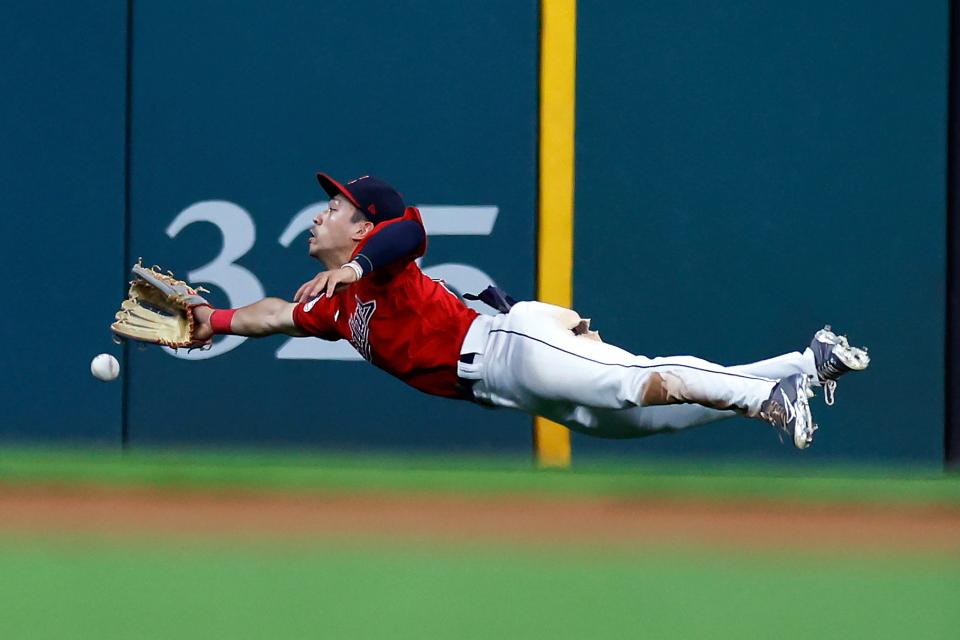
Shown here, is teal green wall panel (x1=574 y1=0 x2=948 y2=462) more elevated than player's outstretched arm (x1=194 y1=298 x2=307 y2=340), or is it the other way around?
teal green wall panel (x1=574 y1=0 x2=948 y2=462)

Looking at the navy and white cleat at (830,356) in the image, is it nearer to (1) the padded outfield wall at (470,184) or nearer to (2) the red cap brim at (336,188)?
(2) the red cap brim at (336,188)

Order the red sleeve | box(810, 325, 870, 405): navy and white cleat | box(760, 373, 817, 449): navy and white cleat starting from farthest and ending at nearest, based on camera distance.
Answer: the red sleeve → box(810, 325, 870, 405): navy and white cleat → box(760, 373, 817, 449): navy and white cleat

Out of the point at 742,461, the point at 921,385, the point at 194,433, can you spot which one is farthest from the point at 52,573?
the point at 921,385

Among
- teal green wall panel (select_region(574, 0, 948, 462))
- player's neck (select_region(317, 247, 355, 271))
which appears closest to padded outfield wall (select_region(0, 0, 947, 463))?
teal green wall panel (select_region(574, 0, 948, 462))

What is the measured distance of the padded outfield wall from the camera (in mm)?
6434

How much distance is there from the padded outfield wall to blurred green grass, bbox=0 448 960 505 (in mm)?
93

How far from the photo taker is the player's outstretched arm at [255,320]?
4668mm

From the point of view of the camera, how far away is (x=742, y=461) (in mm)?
6504

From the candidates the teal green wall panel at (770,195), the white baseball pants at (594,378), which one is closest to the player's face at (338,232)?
the white baseball pants at (594,378)

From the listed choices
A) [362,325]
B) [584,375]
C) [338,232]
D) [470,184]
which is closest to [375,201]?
[338,232]

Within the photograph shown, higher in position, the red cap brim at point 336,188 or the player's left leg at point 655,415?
the red cap brim at point 336,188

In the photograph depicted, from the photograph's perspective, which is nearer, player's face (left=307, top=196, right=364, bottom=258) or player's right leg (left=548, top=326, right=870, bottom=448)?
player's right leg (left=548, top=326, right=870, bottom=448)


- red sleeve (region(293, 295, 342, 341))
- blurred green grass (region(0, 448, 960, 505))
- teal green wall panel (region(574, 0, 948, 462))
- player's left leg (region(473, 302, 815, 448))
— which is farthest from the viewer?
teal green wall panel (region(574, 0, 948, 462))

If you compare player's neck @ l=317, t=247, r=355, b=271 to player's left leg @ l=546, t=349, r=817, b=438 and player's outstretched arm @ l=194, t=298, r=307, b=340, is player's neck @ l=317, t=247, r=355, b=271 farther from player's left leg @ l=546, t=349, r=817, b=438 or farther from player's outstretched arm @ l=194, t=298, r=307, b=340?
player's left leg @ l=546, t=349, r=817, b=438
